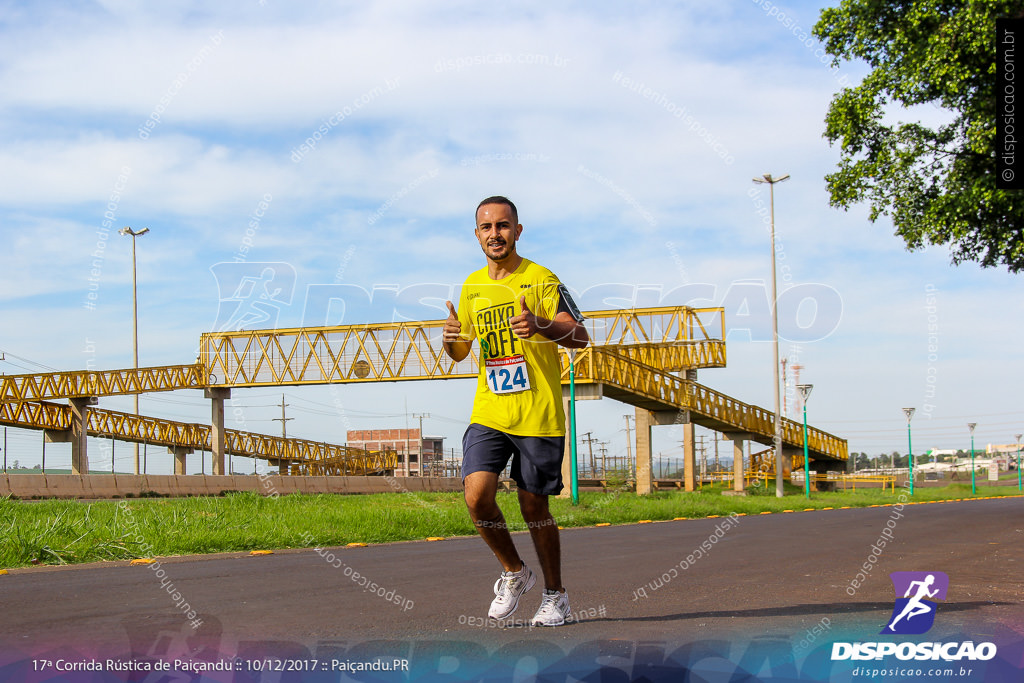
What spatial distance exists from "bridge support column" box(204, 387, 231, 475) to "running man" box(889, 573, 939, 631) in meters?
45.4

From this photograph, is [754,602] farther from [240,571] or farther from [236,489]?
[236,489]

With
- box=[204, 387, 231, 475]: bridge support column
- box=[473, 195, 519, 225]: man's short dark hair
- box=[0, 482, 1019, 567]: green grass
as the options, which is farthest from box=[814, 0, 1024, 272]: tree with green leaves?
box=[204, 387, 231, 475]: bridge support column

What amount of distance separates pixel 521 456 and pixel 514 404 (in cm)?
28

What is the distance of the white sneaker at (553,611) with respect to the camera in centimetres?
519

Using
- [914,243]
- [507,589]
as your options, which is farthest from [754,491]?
[507,589]

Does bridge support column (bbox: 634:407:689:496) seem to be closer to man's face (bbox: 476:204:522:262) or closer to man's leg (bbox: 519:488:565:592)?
man's leg (bbox: 519:488:565:592)

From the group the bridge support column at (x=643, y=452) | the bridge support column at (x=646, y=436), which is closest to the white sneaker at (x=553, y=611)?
the bridge support column at (x=643, y=452)

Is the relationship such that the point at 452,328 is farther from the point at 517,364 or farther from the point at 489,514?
the point at 489,514

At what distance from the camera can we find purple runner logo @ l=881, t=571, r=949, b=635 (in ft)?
16.4

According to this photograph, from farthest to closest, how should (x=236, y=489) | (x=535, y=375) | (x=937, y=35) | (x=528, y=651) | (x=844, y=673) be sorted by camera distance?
1. (x=236, y=489)
2. (x=937, y=35)
3. (x=535, y=375)
4. (x=528, y=651)
5. (x=844, y=673)

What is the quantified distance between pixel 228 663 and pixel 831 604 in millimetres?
3627

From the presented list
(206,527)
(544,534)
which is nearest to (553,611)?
(544,534)

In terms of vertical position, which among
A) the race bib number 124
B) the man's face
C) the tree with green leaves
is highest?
the tree with green leaves

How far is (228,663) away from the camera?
13.5 ft
